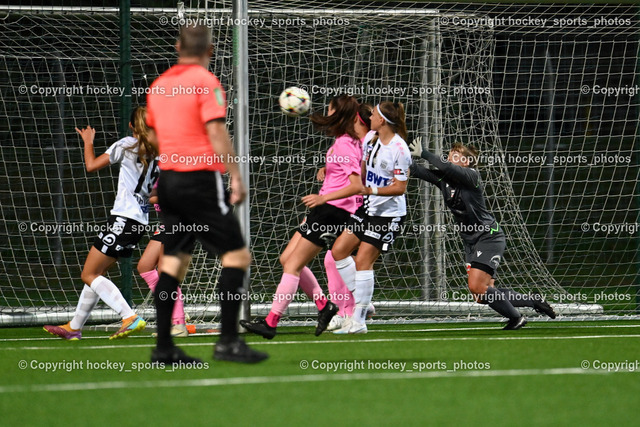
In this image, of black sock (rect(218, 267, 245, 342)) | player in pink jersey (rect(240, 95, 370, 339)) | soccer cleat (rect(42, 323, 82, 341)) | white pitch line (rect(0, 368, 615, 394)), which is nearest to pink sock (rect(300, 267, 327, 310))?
player in pink jersey (rect(240, 95, 370, 339))

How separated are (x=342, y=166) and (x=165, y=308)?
3142 mm

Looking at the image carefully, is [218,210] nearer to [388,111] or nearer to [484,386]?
[484,386]

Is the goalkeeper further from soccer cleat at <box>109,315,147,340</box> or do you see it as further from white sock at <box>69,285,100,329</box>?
white sock at <box>69,285,100,329</box>

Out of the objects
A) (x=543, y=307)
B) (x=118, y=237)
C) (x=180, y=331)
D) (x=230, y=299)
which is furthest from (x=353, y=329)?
(x=230, y=299)

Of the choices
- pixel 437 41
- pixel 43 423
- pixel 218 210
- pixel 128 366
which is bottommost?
pixel 128 366

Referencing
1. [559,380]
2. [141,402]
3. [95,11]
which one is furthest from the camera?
[95,11]

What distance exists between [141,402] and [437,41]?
279 inches

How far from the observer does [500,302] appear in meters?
8.72

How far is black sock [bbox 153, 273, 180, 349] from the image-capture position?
17.5 feet

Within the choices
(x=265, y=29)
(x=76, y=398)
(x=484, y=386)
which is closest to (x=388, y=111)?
(x=265, y=29)

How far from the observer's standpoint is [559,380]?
4.99 metres

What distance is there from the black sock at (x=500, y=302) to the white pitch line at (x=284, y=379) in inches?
127

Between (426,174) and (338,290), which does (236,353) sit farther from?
(426,174)

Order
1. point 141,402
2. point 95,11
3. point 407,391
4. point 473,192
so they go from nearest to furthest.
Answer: point 141,402
point 407,391
point 473,192
point 95,11
